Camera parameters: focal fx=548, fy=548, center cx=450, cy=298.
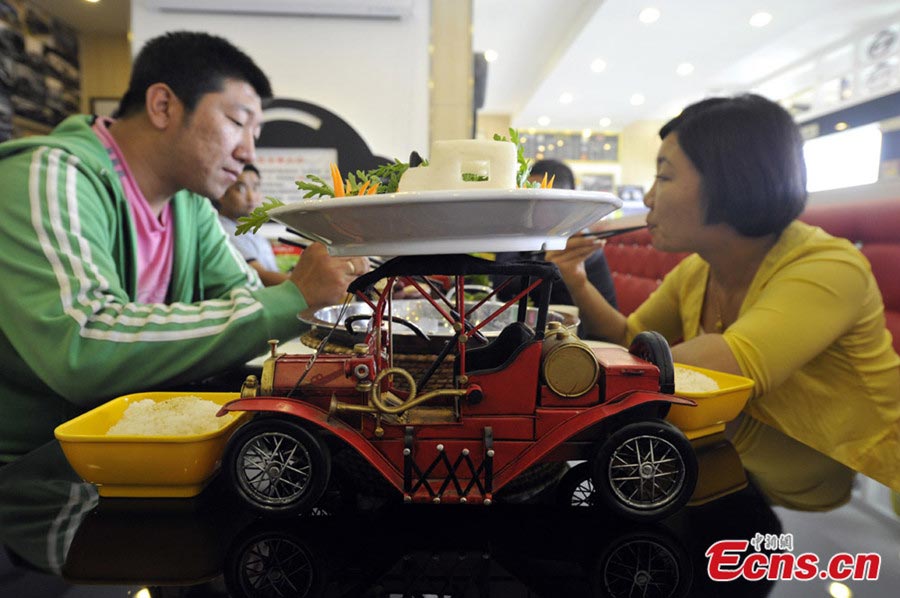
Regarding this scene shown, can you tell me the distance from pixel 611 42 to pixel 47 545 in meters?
7.31

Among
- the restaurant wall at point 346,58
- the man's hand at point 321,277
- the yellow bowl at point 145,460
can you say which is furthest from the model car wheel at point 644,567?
the restaurant wall at point 346,58

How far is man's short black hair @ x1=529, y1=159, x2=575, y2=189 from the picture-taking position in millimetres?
2123

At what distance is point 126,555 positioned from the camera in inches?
17.3

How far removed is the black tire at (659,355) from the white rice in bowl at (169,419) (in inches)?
17.6

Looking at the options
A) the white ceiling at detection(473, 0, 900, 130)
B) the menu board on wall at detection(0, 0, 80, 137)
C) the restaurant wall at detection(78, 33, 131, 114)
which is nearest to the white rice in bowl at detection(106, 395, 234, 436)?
the menu board on wall at detection(0, 0, 80, 137)

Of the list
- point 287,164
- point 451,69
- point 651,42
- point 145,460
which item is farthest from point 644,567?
point 651,42

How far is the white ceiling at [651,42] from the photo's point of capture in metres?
5.77

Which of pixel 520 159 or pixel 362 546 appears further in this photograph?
pixel 520 159

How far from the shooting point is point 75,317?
2.72ft

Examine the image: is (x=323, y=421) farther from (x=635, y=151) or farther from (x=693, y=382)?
(x=635, y=151)

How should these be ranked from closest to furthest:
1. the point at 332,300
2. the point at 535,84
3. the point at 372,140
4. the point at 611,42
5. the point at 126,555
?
1. the point at 126,555
2. the point at 332,300
3. the point at 372,140
4. the point at 611,42
5. the point at 535,84

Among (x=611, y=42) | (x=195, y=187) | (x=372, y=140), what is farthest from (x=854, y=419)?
(x=611, y=42)

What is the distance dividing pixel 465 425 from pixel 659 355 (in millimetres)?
213

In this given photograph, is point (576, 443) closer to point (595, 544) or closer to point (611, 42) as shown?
point (595, 544)
